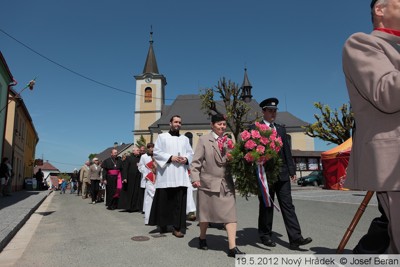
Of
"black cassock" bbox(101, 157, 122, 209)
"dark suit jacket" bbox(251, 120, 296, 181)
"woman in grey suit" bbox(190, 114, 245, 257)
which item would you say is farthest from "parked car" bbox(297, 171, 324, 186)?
"woman in grey suit" bbox(190, 114, 245, 257)

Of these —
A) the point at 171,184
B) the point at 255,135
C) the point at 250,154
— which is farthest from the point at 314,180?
the point at 250,154

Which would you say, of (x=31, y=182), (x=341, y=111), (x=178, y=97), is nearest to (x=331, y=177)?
(x=341, y=111)

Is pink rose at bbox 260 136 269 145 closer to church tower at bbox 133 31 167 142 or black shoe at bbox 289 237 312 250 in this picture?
black shoe at bbox 289 237 312 250

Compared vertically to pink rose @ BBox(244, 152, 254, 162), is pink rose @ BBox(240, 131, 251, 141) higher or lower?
higher

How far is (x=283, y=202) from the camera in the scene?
4.42m

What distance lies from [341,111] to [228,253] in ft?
93.0

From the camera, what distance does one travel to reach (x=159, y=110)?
63312mm

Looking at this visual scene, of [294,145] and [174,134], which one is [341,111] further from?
[294,145]

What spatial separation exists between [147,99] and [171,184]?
6001cm

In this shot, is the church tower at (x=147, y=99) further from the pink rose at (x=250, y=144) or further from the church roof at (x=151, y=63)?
the pink rose at (x=250, y=144)

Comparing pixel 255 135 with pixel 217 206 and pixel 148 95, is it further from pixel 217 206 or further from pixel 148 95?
pixel 148 95

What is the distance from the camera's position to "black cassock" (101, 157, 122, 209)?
35.5 feet

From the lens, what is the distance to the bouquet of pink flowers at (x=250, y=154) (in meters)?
3.97

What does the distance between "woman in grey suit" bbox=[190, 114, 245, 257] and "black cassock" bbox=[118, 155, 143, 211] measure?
5842 mm
